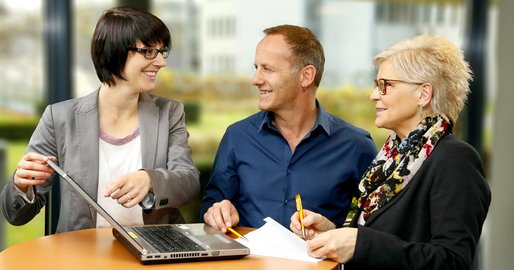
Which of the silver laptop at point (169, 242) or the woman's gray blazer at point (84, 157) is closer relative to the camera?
the silver laptop at point (169, 242)

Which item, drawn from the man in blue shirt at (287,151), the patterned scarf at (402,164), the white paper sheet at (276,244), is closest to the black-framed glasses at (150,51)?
the man in blue shirt at (287,151)

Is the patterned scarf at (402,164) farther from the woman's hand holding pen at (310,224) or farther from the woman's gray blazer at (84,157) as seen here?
the woman's gray blazer at (84,157)

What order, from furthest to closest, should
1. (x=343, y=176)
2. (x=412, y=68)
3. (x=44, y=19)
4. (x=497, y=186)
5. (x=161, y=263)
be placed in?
(x=497, y=186) → (x=44, y=19) → (x=343, y=176) → (x=412, y=68) → (x=161, y=263)

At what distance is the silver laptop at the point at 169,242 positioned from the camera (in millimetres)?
1921

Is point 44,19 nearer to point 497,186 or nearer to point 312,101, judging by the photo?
point 312,101

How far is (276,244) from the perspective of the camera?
2131 mm

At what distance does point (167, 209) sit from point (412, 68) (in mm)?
1046

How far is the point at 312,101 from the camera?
2.87m

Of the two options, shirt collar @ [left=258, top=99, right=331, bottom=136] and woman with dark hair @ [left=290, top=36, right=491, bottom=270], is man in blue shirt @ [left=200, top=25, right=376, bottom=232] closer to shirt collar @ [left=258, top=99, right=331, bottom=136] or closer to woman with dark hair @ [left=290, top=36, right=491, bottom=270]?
shirt collar @ [left=258, top=99, right=331, bottom=136]

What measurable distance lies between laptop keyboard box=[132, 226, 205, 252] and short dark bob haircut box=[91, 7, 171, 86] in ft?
2.01

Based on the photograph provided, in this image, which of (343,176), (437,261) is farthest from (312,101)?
(437,261)

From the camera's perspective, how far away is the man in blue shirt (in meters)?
2.71

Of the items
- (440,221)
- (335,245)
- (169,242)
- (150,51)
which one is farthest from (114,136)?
(440,221)

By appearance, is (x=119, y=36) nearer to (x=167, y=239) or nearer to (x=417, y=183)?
(x=167, y=239)
